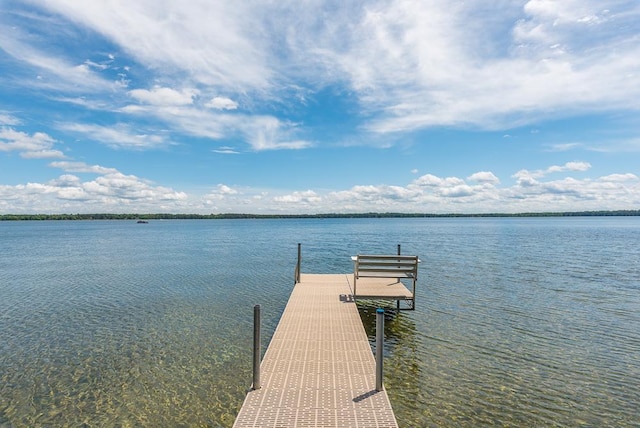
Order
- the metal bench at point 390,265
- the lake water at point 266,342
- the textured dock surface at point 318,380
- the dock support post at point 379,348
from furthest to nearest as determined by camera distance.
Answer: the metal bench at point 390,265, the lake water at point 266,342, the dock support post at point 379,348, the textured dock surface at point 318,380

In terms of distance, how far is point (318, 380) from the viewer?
6.49m

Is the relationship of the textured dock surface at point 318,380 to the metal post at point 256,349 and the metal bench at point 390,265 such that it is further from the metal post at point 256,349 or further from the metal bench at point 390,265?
the metal bench at point 390,265

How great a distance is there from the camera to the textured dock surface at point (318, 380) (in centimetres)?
533

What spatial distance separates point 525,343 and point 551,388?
2.64m

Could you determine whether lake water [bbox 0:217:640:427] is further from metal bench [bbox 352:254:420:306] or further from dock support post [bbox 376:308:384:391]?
metal bench [bbox 352:254:420:306]

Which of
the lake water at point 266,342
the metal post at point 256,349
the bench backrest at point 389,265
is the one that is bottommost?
the lake water at point 266,342

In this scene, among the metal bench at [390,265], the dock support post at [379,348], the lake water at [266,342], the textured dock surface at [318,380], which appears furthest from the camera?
the metal bench at [390,265]

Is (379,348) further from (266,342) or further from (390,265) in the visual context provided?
(390,265)

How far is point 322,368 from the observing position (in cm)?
698

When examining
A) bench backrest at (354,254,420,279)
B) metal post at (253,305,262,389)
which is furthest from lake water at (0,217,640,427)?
bench backrest at (354,254,420,279)

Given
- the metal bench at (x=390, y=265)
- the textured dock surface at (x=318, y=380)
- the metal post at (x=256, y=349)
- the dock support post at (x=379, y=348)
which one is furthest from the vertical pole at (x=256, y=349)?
the metal bench at (x=390, y=265)

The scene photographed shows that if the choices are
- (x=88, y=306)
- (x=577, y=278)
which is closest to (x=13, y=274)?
(x=88, y=306)

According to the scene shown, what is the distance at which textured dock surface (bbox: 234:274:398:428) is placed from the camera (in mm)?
5332

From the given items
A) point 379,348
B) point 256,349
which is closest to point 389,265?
point 379,348
